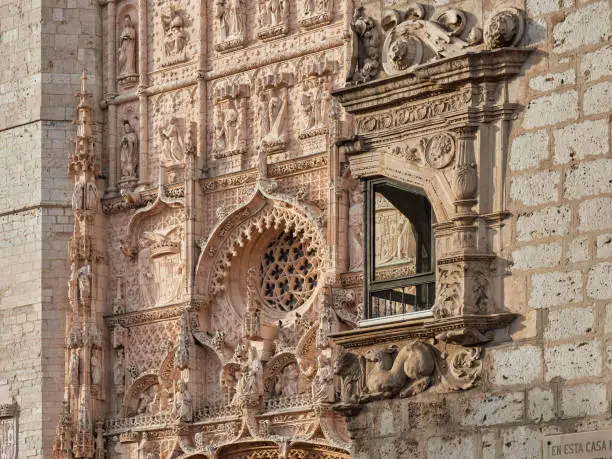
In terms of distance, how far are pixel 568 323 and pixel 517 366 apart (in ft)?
1.29

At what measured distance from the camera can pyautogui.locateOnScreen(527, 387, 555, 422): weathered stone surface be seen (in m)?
10.1

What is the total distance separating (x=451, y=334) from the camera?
10.5 m

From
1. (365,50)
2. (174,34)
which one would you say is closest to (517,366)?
(365,50)

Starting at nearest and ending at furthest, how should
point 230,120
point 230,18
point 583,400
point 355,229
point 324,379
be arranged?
1. point 583,400
2. point 324,379
3. point 355,229
4. point 230,120
5. point 230,18

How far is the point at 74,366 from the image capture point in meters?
26.7

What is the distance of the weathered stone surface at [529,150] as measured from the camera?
1041cm

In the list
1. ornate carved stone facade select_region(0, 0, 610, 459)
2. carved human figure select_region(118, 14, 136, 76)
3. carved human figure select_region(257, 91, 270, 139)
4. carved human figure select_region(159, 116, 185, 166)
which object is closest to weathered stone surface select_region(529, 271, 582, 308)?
ornate carved stone facade select_region(0, 0, 610, 459)

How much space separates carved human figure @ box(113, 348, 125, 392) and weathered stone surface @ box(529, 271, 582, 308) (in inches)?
669

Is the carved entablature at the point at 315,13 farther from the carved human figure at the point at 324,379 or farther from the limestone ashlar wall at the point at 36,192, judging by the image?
the carved human figure at the point at 324,379

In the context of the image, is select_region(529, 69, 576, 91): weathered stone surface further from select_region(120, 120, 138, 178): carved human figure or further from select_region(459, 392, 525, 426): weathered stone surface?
select_region(120, 120, 138, 178): carved human figure

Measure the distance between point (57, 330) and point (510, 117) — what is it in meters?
17.2

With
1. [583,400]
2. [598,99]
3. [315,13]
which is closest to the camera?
[583,400]

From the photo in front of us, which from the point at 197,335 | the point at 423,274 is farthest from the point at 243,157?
the point at 423,274

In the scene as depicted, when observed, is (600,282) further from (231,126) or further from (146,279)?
(146,279)
